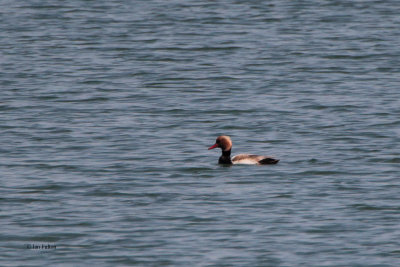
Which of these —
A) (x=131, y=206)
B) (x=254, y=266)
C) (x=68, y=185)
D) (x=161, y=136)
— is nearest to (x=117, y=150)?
(x=161, y=136)

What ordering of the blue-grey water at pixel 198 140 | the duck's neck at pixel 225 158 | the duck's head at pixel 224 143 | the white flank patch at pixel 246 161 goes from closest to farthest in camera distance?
the blue-grey water at pixel 198 140 → the white flank patch at pixel 246 161 → the duck's neck at pixel 225 158 → the duck's head at pixel 224 143

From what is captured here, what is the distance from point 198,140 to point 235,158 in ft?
8.02

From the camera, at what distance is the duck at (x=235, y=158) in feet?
63.4

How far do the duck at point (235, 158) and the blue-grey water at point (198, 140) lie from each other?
21cm

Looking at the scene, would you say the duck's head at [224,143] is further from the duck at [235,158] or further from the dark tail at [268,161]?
the dark tail at [268,161]

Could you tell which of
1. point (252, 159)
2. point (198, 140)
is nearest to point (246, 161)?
point (252, 159)

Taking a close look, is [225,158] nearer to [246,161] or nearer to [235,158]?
[235,158]

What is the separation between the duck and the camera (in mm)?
19328

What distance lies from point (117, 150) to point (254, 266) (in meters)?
7.88

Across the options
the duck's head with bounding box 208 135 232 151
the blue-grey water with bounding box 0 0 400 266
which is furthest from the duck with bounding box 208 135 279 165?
the blue-grey water with bounding box 0 0 400 266

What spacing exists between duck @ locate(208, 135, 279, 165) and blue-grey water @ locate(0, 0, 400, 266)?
211mm

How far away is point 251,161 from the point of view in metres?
19.5

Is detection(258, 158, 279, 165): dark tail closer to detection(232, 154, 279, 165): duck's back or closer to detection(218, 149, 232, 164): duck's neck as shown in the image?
detection(232, 154, 279, 165): duck's back

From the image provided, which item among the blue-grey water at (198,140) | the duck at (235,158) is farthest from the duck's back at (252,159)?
the blue-grey water at (198,140)
